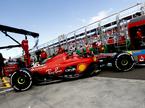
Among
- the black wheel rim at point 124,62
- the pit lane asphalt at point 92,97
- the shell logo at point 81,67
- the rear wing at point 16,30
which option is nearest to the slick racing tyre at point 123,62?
the black wheel rim at point 124,62

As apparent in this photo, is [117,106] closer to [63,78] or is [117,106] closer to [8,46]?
[63,78]

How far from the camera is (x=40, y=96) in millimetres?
7395

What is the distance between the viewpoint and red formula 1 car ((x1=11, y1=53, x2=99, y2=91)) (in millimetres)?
8977

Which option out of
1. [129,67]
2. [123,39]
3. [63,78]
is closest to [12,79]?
[63,78]

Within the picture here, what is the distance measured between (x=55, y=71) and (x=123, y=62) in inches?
103

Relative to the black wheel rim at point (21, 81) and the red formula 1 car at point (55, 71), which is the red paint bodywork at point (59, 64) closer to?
the red formula 1 car at point (55, 71)

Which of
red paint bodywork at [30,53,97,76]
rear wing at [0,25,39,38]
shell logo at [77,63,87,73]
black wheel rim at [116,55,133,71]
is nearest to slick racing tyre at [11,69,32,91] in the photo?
red paint bodywork at [30,53,97,76]

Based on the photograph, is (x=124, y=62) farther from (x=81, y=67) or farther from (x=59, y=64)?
(x=59, y=64)

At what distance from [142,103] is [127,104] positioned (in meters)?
0.31

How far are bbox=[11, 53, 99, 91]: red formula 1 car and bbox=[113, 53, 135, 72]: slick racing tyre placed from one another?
35.9 inches

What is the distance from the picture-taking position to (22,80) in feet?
29.5

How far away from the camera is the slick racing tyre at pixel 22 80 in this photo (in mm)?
8945

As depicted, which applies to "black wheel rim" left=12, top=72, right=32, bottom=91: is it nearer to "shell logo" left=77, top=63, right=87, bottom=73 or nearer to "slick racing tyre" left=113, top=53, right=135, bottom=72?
"shell logo" left=77, top=63, right=87, bottom=73

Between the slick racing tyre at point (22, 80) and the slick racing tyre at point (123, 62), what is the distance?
10.8 feet
